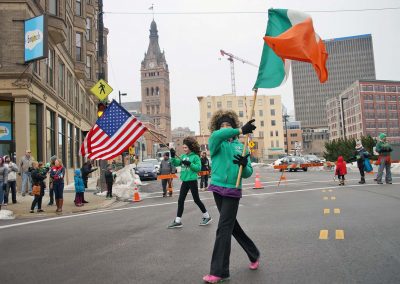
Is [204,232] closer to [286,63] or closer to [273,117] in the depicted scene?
[286,63]

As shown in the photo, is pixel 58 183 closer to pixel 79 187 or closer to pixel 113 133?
pixel 79 187

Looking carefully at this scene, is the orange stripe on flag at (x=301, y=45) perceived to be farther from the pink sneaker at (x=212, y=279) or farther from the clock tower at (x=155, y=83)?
the clock tower at (x=155, y=83)

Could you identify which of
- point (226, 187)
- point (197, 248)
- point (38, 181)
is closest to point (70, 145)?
point (38, 181)

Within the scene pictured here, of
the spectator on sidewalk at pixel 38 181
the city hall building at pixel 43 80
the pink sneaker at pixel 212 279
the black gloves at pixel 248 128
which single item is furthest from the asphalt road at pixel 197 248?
the city hall building at pixel 43 80

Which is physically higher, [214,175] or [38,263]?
[214,175]

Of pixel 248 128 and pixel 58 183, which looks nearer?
pixel 248 128

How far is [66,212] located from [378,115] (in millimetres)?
152388

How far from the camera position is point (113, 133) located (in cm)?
830

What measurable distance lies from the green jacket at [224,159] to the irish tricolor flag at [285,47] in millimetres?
1121

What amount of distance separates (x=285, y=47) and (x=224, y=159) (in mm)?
1942

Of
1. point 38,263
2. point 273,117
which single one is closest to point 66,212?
point 38,263

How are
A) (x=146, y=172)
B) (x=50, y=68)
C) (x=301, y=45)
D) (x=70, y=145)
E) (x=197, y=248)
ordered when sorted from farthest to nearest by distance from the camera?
1. (x=70, y=145)
2. (x=146, y=172)
3. (x=50, y=68)
4. (x=197, y=248)
5. (x=301, y=45)

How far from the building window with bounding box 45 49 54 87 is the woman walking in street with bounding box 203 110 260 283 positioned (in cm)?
2073

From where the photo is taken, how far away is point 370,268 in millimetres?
4695
